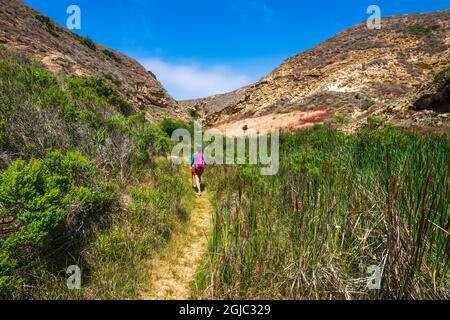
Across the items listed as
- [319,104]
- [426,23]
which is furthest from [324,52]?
[319,104]

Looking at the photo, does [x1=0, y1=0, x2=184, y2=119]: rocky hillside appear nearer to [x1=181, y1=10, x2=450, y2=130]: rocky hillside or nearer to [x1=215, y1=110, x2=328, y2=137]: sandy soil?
[x1=215, y1=110, x2=328, y2=137]: sandy soil

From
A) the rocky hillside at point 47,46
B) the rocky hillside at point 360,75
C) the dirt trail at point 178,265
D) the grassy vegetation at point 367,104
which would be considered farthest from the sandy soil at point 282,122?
the dirt trail at point 178,265

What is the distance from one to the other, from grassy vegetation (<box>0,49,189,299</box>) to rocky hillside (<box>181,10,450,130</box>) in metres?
13.8

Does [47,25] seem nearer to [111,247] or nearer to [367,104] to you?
[111,247]

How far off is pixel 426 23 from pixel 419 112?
95.0 ft

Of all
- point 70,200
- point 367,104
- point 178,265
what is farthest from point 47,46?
point 367,104

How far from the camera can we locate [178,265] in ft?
10.9

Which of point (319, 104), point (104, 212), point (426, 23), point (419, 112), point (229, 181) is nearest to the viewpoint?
point (104, 212)

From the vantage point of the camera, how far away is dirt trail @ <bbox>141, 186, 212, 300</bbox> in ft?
9.30

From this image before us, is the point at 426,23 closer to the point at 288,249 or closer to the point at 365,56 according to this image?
the point at 365,56

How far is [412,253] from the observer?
84.1 inches

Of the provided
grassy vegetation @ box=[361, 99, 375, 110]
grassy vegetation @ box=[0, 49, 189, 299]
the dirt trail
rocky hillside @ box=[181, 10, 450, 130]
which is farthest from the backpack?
grassy vegetation @ box=[361, 99, 375, 110]

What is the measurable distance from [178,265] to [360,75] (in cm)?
2927

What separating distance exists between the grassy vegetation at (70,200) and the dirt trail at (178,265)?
0.18m
